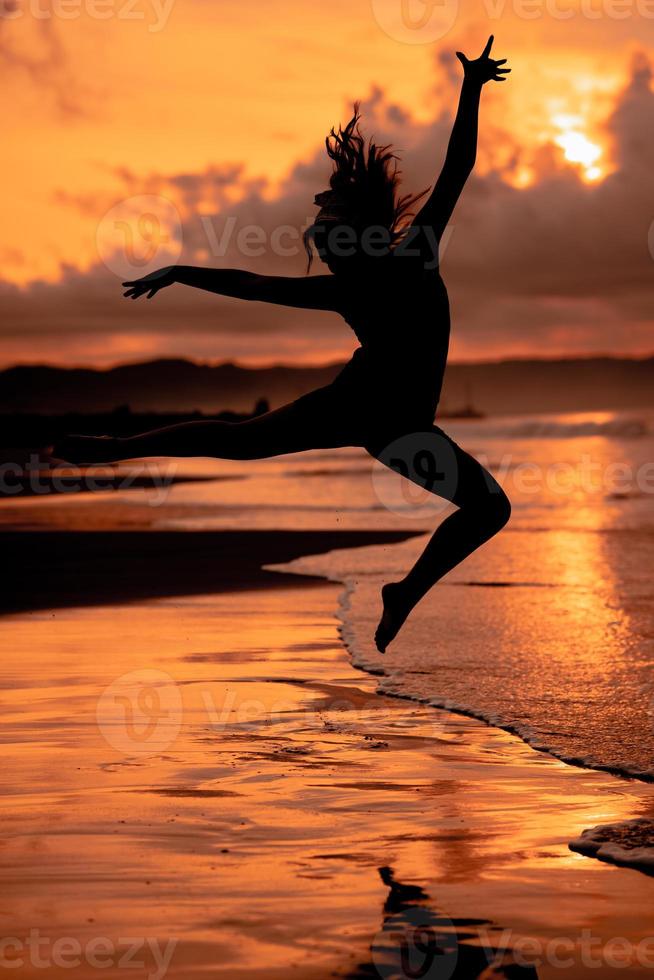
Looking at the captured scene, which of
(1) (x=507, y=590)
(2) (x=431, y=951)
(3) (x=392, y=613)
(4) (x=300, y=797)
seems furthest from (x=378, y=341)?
(1) (x=507, y=590)

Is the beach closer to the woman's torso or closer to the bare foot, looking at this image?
the bare foot

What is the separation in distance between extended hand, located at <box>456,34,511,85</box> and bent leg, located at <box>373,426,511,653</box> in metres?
1.51

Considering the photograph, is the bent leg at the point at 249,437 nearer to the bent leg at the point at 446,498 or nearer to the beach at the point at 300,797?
the bent leg at the point at 446,498

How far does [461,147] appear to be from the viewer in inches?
237

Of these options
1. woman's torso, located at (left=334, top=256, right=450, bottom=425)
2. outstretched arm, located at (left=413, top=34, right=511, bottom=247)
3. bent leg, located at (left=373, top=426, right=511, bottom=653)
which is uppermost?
outstretched arm, located at (left=413, top=34, right=511, bottom=247)

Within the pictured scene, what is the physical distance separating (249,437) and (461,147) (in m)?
1.49

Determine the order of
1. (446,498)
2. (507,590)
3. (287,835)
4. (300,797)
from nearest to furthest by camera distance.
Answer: (287,835) → (446,498) → (300,797) → (507,590)

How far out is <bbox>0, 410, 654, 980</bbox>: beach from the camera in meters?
4.44

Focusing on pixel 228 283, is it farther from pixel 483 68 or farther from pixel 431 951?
pixel 431 951

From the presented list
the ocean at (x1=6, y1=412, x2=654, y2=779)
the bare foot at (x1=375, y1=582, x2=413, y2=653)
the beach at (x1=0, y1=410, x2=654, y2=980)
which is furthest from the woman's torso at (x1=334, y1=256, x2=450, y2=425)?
the ocean at (x1=6, y1=412, x2=654, y2=779)

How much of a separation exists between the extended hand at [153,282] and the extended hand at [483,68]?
159 cm

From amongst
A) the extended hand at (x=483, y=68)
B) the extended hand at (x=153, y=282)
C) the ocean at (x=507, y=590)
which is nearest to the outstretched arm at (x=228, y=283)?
the extended hand at (x=153, y=282)

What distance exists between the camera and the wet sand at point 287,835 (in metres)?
4.41

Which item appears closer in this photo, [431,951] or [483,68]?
[431,951]
